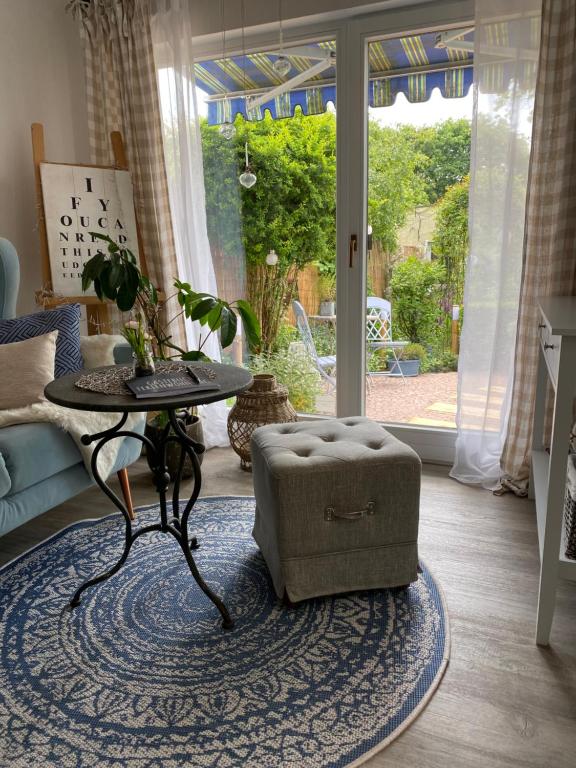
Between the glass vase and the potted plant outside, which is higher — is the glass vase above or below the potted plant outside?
above

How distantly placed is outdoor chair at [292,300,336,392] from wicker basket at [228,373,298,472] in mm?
415

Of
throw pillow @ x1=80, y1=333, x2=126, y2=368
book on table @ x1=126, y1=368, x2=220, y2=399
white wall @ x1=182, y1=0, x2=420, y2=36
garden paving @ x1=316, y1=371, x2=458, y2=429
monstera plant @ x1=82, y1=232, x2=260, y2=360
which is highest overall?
white wall @ x1=182, y1=0, x2=420, y2=36

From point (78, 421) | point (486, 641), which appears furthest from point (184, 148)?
point (486, 641)

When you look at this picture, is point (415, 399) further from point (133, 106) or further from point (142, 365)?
point (133, 106)

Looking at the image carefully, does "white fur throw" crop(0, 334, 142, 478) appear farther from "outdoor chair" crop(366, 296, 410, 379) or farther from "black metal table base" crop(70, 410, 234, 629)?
"outdoor chair" crop(366, 296, 410, 379)

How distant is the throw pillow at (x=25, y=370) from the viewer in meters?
2.36

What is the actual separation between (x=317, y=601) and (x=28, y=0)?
3245 millimetres

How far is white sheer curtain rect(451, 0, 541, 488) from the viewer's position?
2.59 metres

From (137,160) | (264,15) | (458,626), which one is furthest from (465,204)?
(458,626)

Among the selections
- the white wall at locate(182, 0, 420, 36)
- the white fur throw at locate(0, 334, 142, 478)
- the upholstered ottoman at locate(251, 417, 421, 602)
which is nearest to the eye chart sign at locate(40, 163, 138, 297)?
the white wall at locate(182, 0, 420, 36)

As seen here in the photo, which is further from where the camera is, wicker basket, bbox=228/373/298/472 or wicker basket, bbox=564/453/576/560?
wicker basket, bbox=228/373/298/472

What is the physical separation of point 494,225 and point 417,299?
599 mm

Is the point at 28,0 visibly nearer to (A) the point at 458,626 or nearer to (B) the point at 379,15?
(B) the point at 379,15

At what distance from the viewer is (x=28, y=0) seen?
321cm
